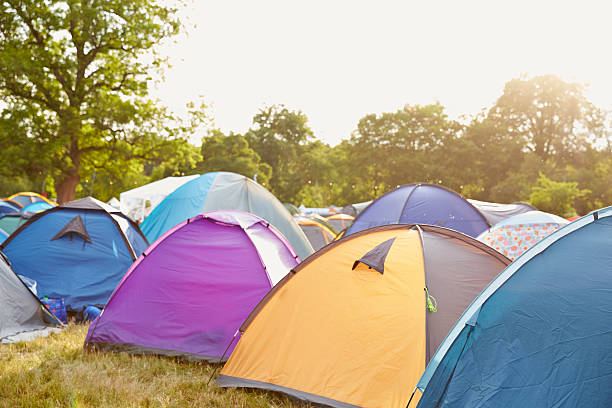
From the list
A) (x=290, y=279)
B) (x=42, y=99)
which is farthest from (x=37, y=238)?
(x=42, y=99)

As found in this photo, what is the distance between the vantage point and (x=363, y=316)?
328cm

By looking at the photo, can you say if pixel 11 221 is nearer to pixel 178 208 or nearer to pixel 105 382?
pixel 178 208

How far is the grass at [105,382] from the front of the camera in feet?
10.7

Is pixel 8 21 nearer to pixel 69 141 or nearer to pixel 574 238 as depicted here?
pixel 69 141

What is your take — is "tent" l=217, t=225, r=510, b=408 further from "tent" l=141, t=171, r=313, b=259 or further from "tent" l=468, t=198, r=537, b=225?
"tent" l=468, t=198, r=537, b=225

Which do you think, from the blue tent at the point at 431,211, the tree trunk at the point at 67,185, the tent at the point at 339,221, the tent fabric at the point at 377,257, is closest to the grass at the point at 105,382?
the tent fabric at the point at 377,257

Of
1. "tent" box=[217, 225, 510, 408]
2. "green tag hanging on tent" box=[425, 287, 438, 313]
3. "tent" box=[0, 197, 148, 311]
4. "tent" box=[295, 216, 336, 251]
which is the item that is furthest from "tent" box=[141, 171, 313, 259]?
"green tag hanging on tent" box=[425, 287, 438, 313]

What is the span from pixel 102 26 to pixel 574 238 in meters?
18.6

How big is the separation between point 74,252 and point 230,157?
1320 inches

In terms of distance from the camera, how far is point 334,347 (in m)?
3.23

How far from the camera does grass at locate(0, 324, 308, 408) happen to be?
3275 millimetres

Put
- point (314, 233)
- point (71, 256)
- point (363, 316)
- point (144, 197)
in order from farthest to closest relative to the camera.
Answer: point (144, 197)
point (314, 233)
point (71, 256)
point (363, 316)

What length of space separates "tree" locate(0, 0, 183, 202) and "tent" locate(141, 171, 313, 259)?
1087cm

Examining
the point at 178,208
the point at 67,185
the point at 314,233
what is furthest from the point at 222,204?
the point at 67,185
